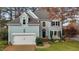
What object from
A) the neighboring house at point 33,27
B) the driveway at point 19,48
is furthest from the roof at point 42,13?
the driveway at point 19,48

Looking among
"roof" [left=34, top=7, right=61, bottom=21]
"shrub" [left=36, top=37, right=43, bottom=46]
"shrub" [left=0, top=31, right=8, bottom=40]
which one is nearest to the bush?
"shrub" [left=36, top=37, right=43, bottom=46]

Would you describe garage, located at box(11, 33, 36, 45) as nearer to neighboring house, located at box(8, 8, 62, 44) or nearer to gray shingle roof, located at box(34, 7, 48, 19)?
neighboring house, located at box(8, 8, 62, 44)

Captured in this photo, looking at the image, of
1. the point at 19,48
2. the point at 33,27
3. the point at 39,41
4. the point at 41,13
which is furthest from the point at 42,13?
the point at 19,48

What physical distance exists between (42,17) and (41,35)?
0.22m

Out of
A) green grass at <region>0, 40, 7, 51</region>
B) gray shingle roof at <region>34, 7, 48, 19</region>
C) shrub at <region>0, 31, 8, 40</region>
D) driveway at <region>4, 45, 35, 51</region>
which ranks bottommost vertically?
driveway at <region>4, 45, 35, 51</region>

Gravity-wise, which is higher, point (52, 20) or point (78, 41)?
point (52, 20)

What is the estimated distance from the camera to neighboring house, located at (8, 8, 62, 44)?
3.61 meters

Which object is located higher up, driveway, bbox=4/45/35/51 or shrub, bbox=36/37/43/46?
shrub, bbox=36/37/43/46

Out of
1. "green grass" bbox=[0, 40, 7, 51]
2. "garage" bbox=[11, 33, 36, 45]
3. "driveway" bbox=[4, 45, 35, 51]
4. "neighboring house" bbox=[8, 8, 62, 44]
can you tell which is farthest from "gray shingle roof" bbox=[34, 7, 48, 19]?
"green grass" bbox=[0, 40, 7, 51]

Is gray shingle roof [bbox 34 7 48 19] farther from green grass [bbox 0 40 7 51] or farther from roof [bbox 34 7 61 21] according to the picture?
green grass [bbox 0 40 7 51]

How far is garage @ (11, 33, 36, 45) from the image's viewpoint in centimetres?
361
